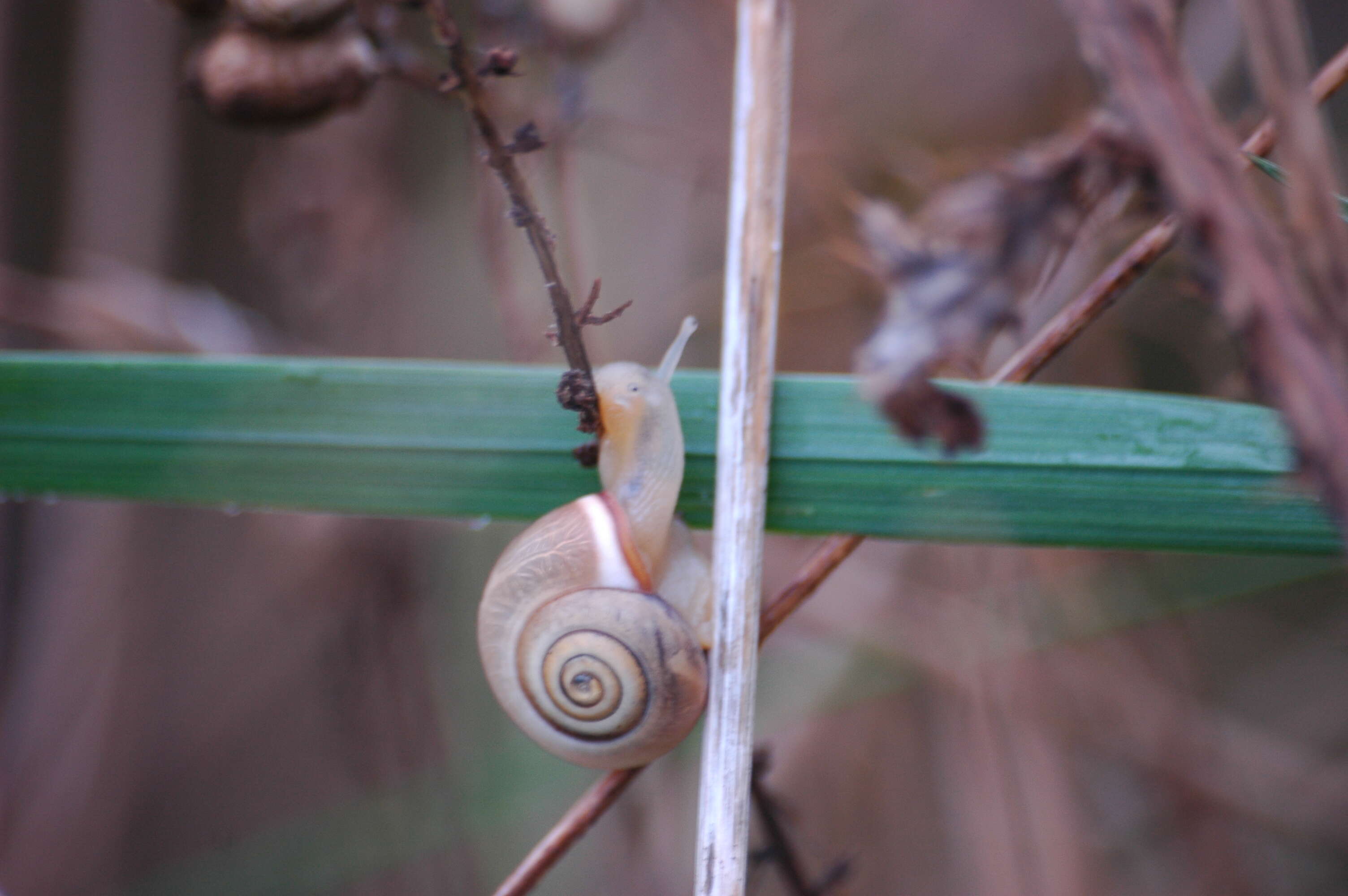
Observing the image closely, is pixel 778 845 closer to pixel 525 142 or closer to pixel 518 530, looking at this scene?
pixel 525 142

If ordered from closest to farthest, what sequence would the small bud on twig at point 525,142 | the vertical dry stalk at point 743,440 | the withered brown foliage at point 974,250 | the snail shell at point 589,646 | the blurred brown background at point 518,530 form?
the withered brown foliage at point 974,250
the small bud on twig at point 525,142
the vertical dry stalk at point 743,440
the snail shell at point 589,646
the blurred brown background at point 518,530

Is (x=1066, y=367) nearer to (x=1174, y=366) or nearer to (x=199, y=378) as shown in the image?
(x=1174, y=366)

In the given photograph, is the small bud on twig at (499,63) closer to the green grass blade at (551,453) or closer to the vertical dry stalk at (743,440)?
the vertical dry stalk at (743,440)

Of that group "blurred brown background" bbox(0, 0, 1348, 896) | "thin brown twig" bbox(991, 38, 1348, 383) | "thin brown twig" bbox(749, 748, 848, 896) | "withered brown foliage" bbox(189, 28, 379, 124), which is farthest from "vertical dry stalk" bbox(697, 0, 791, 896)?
"blurred brown background" bbox(0, 0, 1348, 896)

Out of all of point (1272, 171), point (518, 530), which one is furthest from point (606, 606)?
point (518, 530)

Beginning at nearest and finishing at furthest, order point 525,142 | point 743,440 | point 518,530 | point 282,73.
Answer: point 525,142, point 743,440, point 282,73, point 518,530

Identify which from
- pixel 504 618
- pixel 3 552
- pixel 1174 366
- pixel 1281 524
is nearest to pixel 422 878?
pixel 3 552

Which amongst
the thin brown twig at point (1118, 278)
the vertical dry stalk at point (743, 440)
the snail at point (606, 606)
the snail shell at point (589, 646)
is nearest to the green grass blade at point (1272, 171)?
the thin brown twig at point (1118, 278)

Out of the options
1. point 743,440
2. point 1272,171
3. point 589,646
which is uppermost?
point 1272,171
